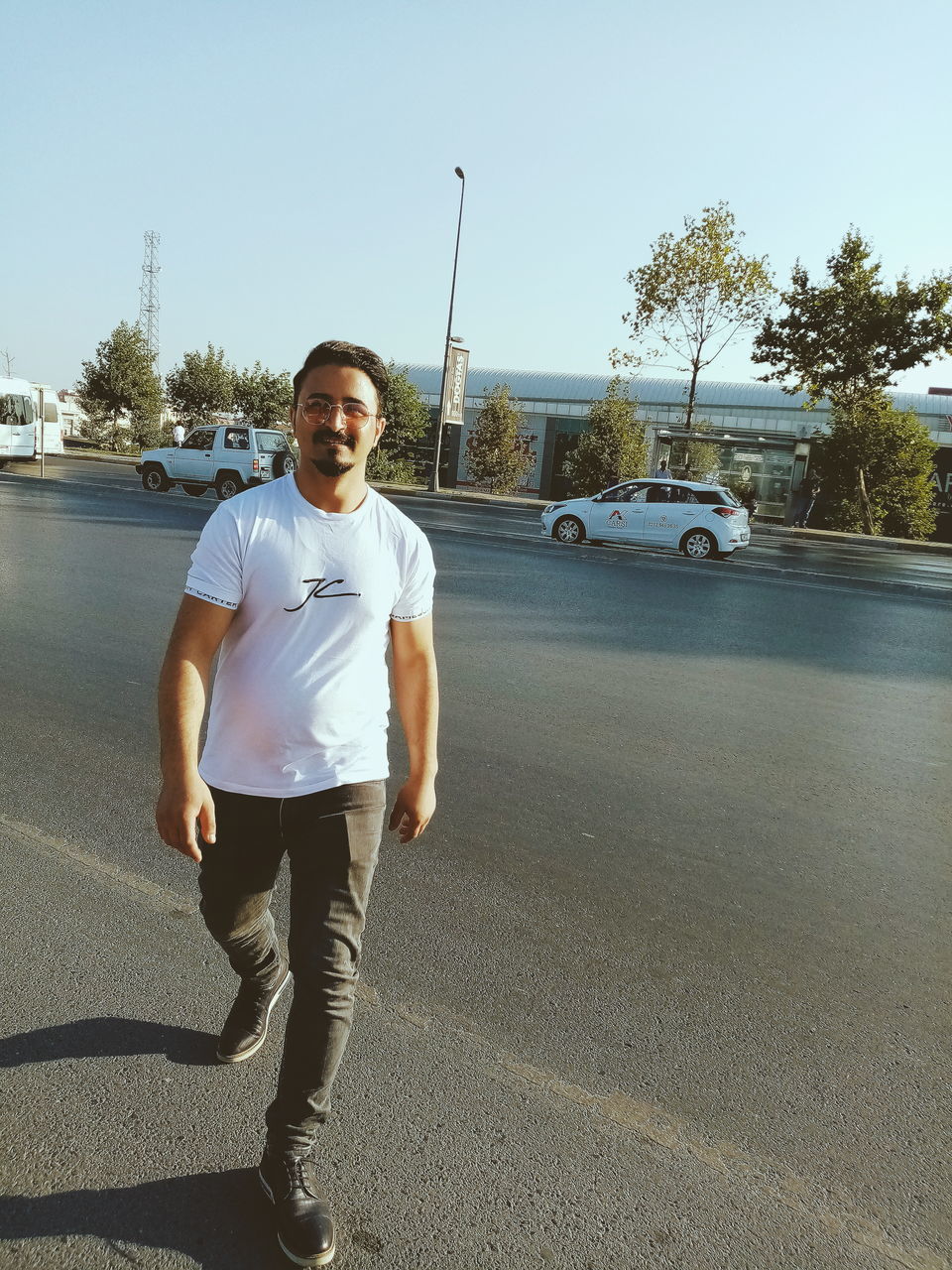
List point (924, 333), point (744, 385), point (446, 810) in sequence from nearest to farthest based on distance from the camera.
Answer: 1. point (446, 810)
2. point (924, 333)
3. point (744, 385)

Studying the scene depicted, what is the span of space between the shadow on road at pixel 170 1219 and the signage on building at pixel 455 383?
37342 millimetres

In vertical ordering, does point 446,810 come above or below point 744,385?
below

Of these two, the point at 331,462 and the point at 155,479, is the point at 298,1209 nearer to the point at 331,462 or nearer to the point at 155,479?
the point at 331,462

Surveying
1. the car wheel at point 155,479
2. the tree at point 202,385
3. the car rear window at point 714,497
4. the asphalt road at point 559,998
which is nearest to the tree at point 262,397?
the tree at point 202,385

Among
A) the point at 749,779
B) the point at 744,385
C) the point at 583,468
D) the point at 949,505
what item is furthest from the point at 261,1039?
the point at 744,385

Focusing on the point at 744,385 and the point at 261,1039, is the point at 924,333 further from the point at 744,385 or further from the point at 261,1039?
the point at 261,1039

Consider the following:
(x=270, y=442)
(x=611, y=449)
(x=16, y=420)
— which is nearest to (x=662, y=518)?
(x=270, y=442)

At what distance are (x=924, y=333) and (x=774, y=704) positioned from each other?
29.5 metres

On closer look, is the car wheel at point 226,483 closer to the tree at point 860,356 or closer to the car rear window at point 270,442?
the car rear window at point 270,442

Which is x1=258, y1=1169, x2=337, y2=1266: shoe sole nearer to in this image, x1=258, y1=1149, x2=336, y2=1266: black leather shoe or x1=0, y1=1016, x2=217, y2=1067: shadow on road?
x1=258, y1=1149, x2=336, y2=1266: black leather shoe

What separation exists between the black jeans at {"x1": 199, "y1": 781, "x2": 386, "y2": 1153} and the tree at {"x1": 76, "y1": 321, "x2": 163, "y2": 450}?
175 feet

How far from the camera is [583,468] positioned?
41.6 metres

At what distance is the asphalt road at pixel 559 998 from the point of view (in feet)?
7.52

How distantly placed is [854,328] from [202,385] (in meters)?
34.9
